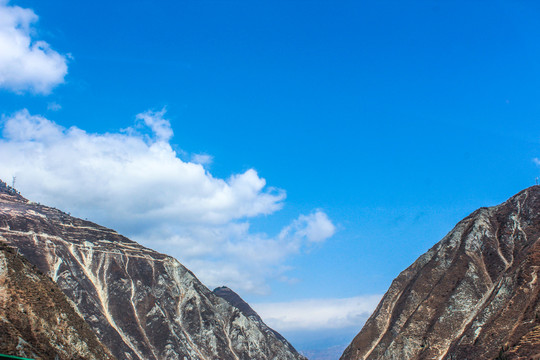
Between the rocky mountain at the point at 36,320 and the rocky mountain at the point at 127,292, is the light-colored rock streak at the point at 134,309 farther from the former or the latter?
the rocky mountain at the point at 36,320

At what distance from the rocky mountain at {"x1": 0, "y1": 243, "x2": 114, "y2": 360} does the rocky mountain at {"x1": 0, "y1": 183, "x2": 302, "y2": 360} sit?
6596cm

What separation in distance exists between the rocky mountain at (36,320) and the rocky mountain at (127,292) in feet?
216

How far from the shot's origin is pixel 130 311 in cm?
16638

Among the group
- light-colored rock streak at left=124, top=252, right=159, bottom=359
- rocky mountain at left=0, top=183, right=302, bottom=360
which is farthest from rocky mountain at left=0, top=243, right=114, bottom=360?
light-colored rock streak at left=124, top=252, right=159, bottom=359

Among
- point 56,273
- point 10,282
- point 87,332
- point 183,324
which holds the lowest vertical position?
point 87,332

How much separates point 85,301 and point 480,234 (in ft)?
421

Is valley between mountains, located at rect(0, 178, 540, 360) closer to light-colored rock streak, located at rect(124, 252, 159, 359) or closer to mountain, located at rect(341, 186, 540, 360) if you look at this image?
mountain, located at rect(341, 186, 540, 360)

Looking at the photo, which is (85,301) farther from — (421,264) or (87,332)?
(421,264)

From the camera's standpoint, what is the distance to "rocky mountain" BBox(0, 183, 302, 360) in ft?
512

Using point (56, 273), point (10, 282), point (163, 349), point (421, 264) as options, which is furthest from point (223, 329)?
point (10, 282)

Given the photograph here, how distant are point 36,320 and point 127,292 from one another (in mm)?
101588

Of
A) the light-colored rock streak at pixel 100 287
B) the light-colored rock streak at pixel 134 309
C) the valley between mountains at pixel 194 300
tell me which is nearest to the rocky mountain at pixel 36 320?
the valley between mountains at pixel 194 300

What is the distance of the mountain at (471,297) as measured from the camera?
100625mm

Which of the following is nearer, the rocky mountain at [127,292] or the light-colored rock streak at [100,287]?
the light-colored rock streak at [100,287]
